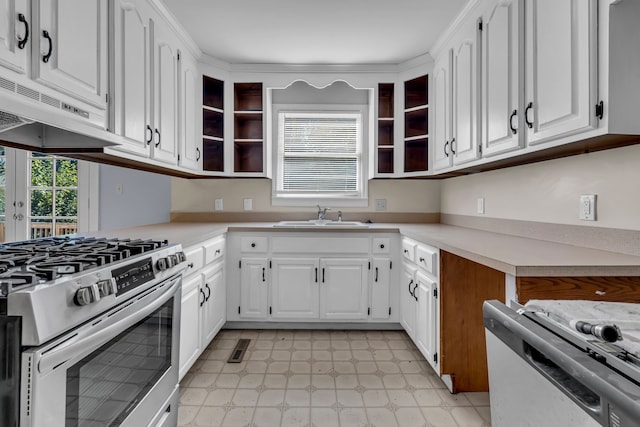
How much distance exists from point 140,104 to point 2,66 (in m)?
0.88

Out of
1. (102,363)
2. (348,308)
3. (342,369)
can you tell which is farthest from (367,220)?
(102,363)

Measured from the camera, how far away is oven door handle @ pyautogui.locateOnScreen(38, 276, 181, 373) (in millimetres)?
849

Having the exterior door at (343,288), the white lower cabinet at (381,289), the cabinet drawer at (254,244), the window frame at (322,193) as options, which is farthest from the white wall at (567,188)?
the cabinet drawer at (254,244)

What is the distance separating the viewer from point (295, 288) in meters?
2.76

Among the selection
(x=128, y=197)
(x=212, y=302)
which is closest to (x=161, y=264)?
(x=212, y=302)

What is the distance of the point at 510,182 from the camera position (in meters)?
2.19

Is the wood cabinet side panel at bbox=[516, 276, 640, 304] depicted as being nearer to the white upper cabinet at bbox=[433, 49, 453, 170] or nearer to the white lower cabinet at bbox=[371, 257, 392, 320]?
the white upper cabinet at bbox=[433, 49, 453, 170]

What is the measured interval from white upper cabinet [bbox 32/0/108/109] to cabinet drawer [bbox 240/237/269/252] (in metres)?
1.40

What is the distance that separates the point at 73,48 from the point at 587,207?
2294 mm

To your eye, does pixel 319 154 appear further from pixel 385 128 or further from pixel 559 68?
pixel 559 68

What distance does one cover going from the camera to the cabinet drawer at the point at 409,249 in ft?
7.86

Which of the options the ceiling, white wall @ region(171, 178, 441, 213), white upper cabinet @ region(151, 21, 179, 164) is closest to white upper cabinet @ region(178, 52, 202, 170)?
white upper cabinet @ region(151, 21, 179, 164)

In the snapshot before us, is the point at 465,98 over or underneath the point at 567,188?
over

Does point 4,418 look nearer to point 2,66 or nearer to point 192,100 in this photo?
point 2,66
